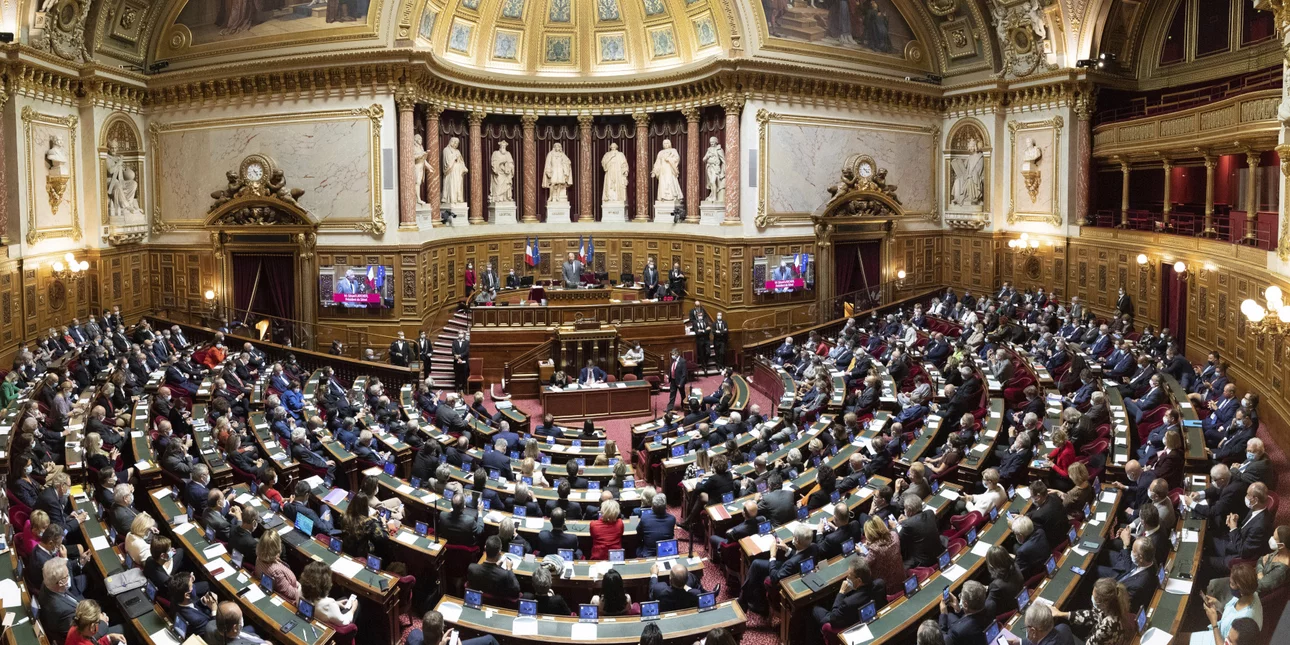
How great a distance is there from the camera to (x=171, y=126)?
2870cm

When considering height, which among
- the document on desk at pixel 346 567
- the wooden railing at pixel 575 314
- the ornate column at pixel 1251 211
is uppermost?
the ornate column at pixel 1251 211

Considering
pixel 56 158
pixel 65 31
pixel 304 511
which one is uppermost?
pixel 65 31

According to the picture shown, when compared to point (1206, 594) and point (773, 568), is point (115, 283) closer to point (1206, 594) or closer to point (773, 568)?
point (773, 568)

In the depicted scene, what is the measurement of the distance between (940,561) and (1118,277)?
64.3 ft

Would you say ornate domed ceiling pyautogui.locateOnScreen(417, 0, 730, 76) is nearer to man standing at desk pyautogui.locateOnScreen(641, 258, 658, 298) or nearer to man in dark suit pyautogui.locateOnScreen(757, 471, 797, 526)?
man standing at desk pyautogui.locateOnScreen(641, 258, 658, 298)

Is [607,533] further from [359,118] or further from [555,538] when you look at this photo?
[359,118]

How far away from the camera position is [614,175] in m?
33.5

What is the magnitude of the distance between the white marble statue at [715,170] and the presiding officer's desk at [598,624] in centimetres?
2278

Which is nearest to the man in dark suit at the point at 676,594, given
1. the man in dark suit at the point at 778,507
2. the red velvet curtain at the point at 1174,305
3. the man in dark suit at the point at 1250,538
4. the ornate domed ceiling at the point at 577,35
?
the man in dark suit at the point at 778,507

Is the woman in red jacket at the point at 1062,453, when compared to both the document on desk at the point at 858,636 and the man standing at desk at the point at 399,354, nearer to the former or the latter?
the document on desk at the point at 858,636

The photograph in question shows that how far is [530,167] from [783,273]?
10.3m

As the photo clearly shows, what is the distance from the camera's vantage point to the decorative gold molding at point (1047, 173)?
29.0m

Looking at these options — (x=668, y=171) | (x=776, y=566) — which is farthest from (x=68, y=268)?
(x=776, y=566)

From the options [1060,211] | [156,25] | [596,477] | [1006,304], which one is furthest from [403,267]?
[1060,211]
